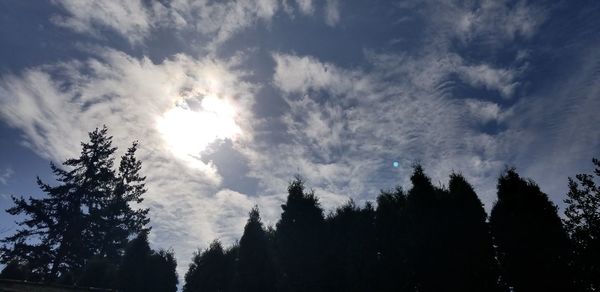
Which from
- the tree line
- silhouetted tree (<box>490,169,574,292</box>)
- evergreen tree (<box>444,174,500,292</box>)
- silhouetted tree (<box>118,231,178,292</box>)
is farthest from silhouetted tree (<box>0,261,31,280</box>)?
silhouetted tree (<box>490,169,574,292</box>)

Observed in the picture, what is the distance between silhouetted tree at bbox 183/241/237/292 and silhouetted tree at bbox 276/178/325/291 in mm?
9961

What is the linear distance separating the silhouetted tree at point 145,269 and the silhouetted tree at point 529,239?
32535mm

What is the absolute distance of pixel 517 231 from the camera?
1959 cm

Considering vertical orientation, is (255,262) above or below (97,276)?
above

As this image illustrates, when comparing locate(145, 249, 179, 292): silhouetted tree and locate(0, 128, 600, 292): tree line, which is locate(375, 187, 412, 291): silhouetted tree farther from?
locate(145, 249, 179, 292): silhouetted tree

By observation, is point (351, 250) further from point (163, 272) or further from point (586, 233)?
point (163, 272)

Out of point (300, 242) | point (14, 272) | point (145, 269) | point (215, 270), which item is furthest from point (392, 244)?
point (14, 272)

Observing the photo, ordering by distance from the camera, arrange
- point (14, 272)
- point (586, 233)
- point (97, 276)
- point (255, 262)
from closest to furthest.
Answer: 1. point (586, 233)
2. point (255, 262)
3. point (97, 276)
4. point (14, 272)

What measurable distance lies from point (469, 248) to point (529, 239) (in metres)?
3.13

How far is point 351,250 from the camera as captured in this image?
983 inches

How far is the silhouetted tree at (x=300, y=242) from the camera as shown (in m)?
25.1

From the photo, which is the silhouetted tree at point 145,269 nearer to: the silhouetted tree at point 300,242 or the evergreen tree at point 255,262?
the evergreen tree at point 255,262

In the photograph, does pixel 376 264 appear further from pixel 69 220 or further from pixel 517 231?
pixel 69 220

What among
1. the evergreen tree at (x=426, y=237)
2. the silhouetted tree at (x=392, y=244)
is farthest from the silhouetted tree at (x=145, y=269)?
the evergreen tree at (x=426, y=237)
